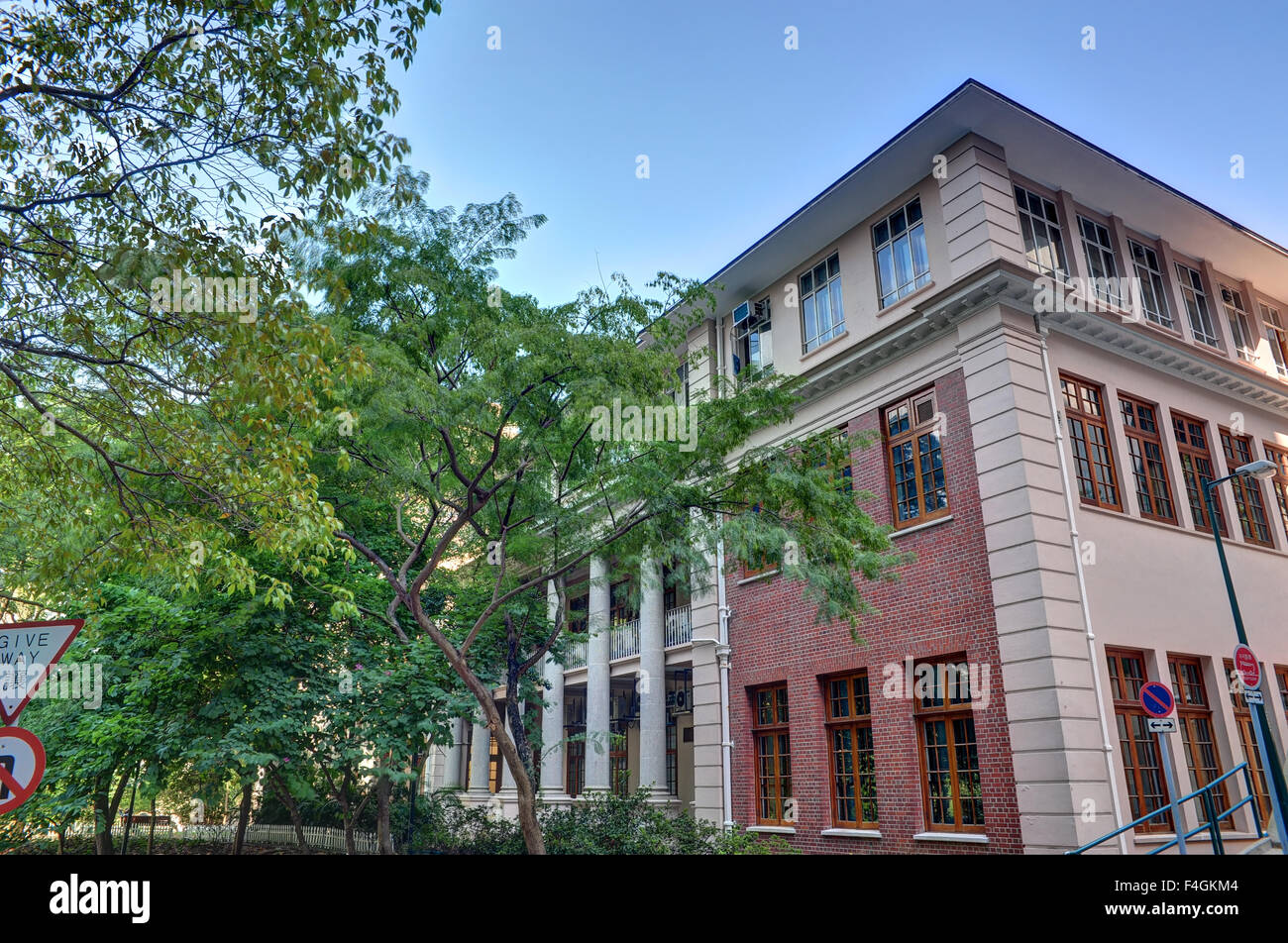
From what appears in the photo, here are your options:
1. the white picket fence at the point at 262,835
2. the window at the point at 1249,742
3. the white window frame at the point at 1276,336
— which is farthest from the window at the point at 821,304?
the white picket fence at the point at 262,835

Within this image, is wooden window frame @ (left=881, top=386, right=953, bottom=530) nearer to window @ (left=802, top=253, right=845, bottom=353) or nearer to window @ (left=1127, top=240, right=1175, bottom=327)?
window @ (left=802, top=253, right=845, bottom=353)

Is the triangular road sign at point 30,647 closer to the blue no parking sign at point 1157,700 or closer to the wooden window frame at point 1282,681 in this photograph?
the blue no parking sign at point 1157,700

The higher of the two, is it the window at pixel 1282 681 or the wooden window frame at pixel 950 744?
the window at pixel 1282 681

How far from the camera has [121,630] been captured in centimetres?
1656

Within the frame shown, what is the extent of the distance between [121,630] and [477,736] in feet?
65.8

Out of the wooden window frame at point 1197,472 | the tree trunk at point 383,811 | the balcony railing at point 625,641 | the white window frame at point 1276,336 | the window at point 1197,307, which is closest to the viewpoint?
the wooden window frame at point 1197,472

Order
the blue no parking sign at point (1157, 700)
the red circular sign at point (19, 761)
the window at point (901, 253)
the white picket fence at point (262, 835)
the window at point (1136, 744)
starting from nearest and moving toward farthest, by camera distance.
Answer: the red circular sign at point (19, 761), the blue no parking sign at point (1157, 700), the window at point (1136, 744), the window at point (901, 253), the white picket fence at point (262, 835)

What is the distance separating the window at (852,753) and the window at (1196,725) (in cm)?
521

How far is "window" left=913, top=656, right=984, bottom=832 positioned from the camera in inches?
571

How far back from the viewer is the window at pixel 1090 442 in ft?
51.7

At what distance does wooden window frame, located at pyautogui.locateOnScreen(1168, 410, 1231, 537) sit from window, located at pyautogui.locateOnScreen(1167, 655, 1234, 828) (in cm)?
300

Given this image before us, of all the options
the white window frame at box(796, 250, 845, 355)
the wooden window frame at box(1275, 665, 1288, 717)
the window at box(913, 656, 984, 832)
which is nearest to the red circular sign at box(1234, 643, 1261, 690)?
the window at box(913, 656, 984, 832)

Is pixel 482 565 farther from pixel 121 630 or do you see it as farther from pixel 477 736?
pixel 477 736

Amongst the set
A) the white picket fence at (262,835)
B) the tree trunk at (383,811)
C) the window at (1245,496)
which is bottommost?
the white picket fence at (262,835)
